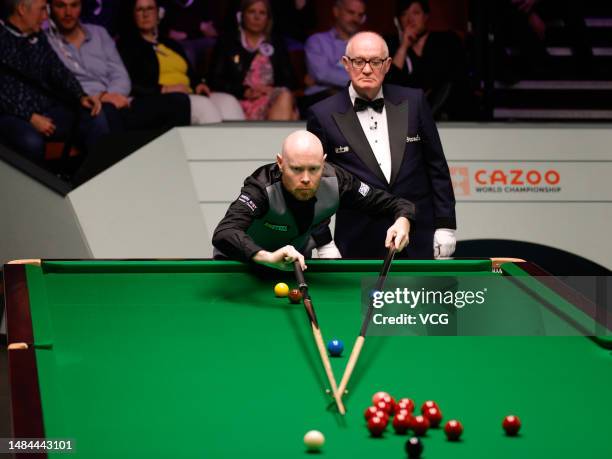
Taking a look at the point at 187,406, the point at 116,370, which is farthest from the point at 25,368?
the point at 187,406

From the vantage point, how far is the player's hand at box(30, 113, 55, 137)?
6.07 m

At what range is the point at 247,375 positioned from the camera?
2.48 m

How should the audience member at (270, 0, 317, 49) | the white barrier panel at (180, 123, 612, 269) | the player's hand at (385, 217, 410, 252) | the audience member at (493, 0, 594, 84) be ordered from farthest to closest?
the audience member at (270, 0, 317, 49), the audience member at (493, 0, 594, 84), the white barrier panel at (180, 123, 612, 269), the player's hand at (385, 217, 410, 252)

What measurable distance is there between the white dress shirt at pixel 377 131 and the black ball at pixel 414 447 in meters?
2.24

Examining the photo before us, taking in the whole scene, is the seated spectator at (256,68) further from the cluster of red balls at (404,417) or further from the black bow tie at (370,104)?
the cluster of red balls at (404,417)

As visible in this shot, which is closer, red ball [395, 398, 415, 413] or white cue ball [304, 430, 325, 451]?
white cue ball [304, 430, 325, 451]

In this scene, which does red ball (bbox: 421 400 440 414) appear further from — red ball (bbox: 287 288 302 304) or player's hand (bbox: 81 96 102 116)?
player's hand (bbox: 81 96 102 116)

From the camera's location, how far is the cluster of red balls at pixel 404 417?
2.07 m

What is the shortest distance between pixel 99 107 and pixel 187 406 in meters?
4.23

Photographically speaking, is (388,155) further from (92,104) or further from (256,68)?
(256,68)

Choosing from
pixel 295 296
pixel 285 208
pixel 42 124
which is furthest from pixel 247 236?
pixel 42 124

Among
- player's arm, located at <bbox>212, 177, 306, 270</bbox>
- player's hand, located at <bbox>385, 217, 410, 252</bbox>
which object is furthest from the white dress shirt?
player's arm, located at <bbox>212, 177, 306, 270</bbox>

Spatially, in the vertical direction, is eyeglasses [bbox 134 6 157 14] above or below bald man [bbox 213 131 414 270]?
above

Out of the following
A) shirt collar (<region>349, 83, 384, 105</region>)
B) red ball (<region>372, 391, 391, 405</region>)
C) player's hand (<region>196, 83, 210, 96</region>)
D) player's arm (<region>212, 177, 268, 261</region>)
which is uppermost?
player's hand (<region>196, 83, 210, 96</region>)
